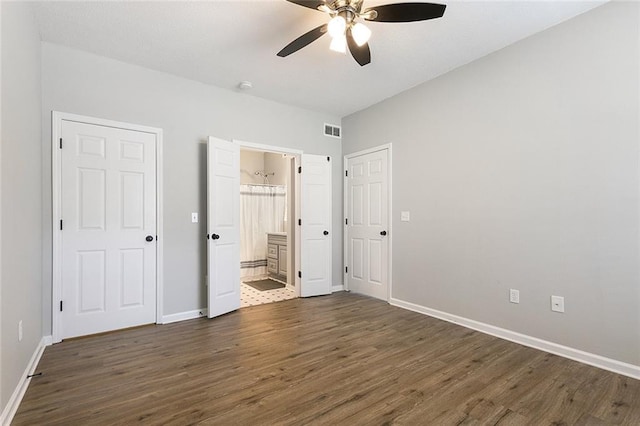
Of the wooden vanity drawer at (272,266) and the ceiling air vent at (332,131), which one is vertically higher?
the ceiling air vent at (332,131)

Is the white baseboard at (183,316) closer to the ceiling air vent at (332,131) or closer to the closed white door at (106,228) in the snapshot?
the closed white door at (106,228)

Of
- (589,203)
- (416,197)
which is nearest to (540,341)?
(589,203)

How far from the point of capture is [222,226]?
378 centimetres

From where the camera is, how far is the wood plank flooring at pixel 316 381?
5.98 feet

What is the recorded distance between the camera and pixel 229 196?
12.7ft

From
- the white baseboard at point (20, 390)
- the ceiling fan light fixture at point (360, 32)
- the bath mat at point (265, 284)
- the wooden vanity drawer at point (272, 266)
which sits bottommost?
the bath mat at point (265, 284)

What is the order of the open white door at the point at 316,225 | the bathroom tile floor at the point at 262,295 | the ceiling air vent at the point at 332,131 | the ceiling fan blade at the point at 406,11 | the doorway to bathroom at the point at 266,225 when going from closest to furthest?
the ceiling fan blade at the point at 406,11
the bathroom tile floor at the point at 262,295
the open white door at the point at 316,225
the ceiling air vent at the point at 332,131
the doorway to bathroom at the point at 266,225

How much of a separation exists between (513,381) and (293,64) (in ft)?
11.4

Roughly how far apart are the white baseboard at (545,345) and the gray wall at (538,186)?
5 centimetres

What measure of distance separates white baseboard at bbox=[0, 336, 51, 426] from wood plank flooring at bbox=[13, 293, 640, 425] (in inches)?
1.9

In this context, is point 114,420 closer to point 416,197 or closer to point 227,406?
point 227,406

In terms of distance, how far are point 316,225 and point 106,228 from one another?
2.64 meters

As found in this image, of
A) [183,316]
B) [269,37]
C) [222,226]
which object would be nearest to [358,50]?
[269,37]

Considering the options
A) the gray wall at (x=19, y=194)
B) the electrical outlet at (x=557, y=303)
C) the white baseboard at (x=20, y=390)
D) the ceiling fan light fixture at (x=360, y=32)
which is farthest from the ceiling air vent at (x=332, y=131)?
the white baseboard at (x=20, y=390)
